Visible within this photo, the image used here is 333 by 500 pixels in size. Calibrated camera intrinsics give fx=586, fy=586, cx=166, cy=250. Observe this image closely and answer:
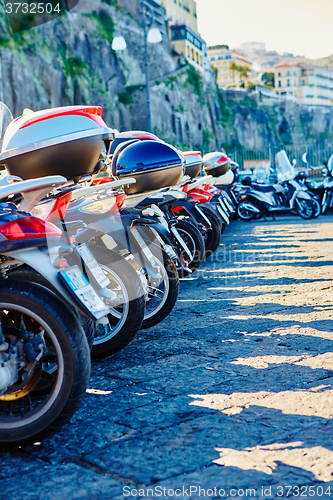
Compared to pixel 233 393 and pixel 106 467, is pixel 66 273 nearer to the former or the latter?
pixel 106 467

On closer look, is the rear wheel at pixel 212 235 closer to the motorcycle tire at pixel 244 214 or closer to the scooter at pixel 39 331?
the scooter at pixel 39 331

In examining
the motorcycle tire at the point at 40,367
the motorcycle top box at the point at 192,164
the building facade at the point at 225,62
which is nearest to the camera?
→ the motorcycle tire at the point at 40,367

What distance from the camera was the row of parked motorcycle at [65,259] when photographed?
238 cm

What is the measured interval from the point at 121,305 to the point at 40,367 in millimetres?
1233

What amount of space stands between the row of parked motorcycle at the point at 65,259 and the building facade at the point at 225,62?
415 ft

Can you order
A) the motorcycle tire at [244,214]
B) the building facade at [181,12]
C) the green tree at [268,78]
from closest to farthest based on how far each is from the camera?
1. the motorcycle tire at [244,214]
2. the building facade at [181,12]
3. the green tree at [268,78]

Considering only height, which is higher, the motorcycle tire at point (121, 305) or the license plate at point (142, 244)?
the license plate at point (142, 244)

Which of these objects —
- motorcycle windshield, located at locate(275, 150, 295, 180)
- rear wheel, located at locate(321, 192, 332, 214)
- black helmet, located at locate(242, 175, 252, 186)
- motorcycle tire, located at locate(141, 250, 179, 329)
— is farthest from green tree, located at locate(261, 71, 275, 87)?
motorcycle tire, located at locate(141, 250, 179, 329)

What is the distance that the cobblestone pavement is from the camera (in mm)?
2076

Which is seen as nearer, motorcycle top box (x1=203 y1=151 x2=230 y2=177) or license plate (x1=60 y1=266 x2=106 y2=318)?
license plate (x1=60 y1=266 x2=106 y2=318)

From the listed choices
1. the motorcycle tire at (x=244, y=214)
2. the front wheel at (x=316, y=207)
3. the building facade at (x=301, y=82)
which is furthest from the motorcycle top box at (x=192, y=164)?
the building facade at (x=301, y=82)

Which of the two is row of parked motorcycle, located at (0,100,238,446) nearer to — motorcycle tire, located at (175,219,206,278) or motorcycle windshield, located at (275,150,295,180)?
motorcycle tire, located at (175,219,206,278)

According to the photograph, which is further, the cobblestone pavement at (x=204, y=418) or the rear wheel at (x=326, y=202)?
the rear wheel at (x=326, y=202)

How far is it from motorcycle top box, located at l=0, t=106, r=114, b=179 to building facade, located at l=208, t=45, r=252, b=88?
128 m
